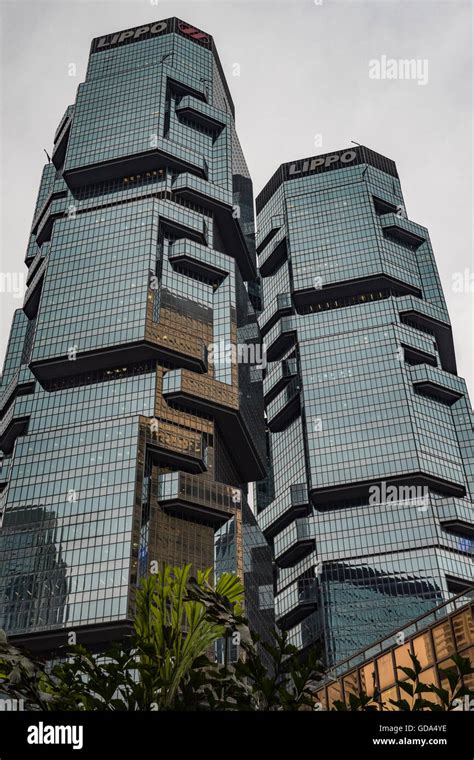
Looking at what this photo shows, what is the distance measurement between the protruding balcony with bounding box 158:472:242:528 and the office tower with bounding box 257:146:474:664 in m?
32.9

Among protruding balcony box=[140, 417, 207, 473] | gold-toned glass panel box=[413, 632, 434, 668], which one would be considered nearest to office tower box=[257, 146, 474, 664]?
protruding balcony box=[140, 417, 207, 473]

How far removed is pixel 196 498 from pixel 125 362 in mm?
30983

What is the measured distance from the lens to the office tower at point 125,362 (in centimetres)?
12106

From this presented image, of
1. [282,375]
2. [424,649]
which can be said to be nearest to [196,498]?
[282,375]

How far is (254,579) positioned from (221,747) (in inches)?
5738

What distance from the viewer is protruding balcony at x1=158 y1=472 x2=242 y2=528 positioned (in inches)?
5133

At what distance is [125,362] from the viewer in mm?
148375

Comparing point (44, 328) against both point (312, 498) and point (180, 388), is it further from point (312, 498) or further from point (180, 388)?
point (312, 498)

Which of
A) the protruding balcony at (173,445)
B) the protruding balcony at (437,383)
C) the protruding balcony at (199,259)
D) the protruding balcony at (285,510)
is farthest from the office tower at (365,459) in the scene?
the protruding balcony at (173,445)

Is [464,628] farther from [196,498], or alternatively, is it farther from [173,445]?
[173,445]

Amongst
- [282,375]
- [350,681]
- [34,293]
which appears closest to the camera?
[350,681]

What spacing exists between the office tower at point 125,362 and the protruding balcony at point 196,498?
301 mm

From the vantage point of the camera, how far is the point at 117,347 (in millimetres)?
144250

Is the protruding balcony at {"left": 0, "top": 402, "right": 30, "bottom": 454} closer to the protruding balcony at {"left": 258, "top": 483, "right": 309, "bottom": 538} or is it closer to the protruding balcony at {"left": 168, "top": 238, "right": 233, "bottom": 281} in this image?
the protruding balcony at {"left": 168, "top": 238, "right": 233, "bottom": 281}
